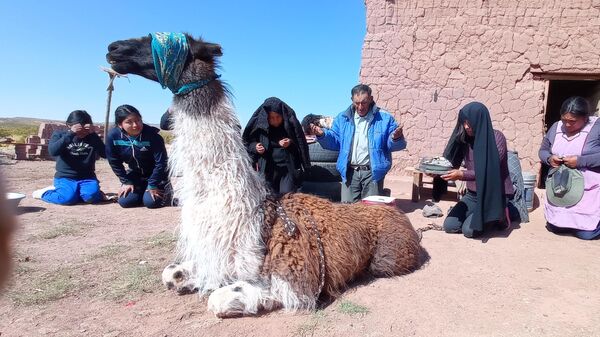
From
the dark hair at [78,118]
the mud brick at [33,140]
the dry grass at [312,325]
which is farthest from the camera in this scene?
the mud brick at [33,140]

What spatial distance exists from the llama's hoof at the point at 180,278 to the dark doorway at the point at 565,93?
7545mm

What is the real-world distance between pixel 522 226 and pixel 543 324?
107 inches

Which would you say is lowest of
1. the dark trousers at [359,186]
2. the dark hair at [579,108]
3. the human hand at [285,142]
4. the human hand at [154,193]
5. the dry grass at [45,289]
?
the dry grass at [45,289]

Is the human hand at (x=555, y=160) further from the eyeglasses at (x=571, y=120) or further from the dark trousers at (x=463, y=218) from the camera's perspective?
the dark trousers at (x=463, y=218)

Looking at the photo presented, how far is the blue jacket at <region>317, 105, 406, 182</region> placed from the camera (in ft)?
14.5

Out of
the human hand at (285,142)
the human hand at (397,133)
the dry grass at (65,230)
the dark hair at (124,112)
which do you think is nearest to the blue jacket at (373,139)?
the human hand at (397,133)

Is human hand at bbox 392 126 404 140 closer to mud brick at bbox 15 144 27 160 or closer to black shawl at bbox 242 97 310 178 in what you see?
black shawl at bbox 242 97 310 178

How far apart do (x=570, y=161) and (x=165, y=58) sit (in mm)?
4189

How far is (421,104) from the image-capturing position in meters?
7.39

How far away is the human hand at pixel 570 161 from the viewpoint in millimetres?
3967

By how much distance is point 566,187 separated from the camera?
13.2 ft

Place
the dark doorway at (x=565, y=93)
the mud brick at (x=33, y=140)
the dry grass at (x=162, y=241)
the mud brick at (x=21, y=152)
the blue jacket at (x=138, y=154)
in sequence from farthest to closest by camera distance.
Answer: the mud brick at (x=33, y=140) < the mud brick at (x=21, y=152) < the dark doorway at (x=565, y=93) < the blue jacket at (x=138, y=154) < the dry grass at (x=162, y=241)

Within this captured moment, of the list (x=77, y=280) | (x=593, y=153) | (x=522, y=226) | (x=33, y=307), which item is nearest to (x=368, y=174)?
(x=522, y=226)

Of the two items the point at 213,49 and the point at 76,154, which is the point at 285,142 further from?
the point at 76,154
